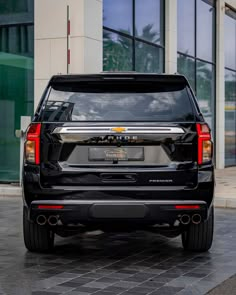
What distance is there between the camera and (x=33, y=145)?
6.06m

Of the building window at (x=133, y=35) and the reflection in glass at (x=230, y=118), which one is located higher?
the building window at (x=133, y=35)

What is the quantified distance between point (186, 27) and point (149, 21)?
122 inches

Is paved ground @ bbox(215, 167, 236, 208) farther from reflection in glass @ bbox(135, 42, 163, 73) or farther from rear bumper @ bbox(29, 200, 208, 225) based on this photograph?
rear bumper @ bbox(29, 200, 208, 225)

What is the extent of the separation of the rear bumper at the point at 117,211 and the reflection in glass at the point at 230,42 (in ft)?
58.2

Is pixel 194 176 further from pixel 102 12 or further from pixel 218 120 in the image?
pixel 218 120

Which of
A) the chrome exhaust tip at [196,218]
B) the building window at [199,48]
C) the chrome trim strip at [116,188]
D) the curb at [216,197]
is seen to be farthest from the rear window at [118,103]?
the building window at [199,48]

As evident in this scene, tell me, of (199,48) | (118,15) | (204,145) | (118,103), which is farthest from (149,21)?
(204,145)

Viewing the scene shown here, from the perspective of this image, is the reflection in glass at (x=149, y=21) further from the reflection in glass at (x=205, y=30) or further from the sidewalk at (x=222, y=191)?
the sidewalk at (x=222, y=191)

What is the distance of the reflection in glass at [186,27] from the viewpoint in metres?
19.0

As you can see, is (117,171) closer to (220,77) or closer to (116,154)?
(116,154)

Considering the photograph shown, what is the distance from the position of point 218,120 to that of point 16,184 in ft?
32.9

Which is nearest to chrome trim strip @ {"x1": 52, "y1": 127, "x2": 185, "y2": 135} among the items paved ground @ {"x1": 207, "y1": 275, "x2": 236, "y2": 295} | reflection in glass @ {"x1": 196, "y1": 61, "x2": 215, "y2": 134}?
paved ground @ {"x1": 207, "y1": 275, "x2": 236, "y2": 295}

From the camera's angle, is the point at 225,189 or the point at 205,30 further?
the point at 205,30

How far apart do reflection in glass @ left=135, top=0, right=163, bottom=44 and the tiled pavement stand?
29.3 ft
